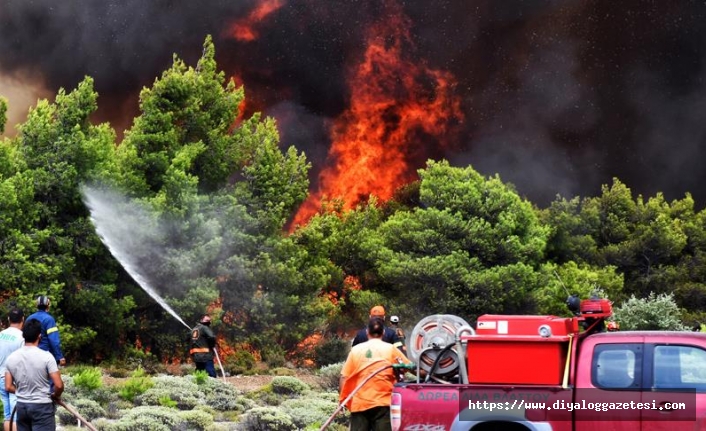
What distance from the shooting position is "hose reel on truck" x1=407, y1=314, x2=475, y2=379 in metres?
10.4

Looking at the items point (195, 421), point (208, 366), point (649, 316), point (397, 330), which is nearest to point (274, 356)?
point (649, 316)

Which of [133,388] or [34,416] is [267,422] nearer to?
[133,388]

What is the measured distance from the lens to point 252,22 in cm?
7762

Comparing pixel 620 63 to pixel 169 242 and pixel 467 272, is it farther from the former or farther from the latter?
pixel 169 242

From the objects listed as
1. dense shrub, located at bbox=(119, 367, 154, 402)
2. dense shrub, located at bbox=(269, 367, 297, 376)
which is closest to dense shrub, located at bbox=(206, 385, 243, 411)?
dense shrub, located at bbox=(119, 367, 154, 402)

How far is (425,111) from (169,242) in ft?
151

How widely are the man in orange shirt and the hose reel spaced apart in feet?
0.84

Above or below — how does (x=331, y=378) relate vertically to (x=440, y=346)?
above

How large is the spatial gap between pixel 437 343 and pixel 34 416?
4.46m

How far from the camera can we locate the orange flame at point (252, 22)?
253ft

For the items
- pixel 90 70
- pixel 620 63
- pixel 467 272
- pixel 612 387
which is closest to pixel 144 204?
pixel 467 272

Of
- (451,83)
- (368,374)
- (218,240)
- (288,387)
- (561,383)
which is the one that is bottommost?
(561,383)

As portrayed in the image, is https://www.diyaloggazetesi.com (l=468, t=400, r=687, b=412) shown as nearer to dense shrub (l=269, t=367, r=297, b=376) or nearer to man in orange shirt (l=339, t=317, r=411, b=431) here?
man in orange shirt (l=339, t=317, r=411, b=431)

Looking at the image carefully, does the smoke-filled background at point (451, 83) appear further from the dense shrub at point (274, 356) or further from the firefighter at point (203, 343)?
the firefighter at point (203, 343)
